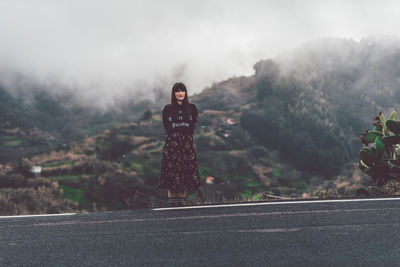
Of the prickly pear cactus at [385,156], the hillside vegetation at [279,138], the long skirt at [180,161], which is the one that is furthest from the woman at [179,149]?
the hillside vegetation at [279,138]

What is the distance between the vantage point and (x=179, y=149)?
7.57 m

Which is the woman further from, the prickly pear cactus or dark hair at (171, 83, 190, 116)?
the prickly pear cactus

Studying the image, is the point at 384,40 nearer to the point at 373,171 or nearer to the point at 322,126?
the point at 322,126

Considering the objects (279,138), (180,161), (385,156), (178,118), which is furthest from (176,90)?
(279,138)

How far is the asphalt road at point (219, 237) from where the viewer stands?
3.54 m

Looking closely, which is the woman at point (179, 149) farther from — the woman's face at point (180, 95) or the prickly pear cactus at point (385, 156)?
the prickly pear cactus at point (385, 156)

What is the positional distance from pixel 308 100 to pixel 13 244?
510 ft

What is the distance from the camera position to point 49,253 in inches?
157

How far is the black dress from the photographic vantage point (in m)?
7.48

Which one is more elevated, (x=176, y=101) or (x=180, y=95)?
(x=180, y=95)

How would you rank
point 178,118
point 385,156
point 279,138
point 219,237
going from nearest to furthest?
point 219,237 < point 178,118 < point 385,156 < point 279,138

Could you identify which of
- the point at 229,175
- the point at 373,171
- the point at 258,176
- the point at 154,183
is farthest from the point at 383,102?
the point at 373,171

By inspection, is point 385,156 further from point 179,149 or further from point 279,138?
point 279,138

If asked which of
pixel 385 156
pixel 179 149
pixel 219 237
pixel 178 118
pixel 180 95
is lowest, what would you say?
pixel 219 237
